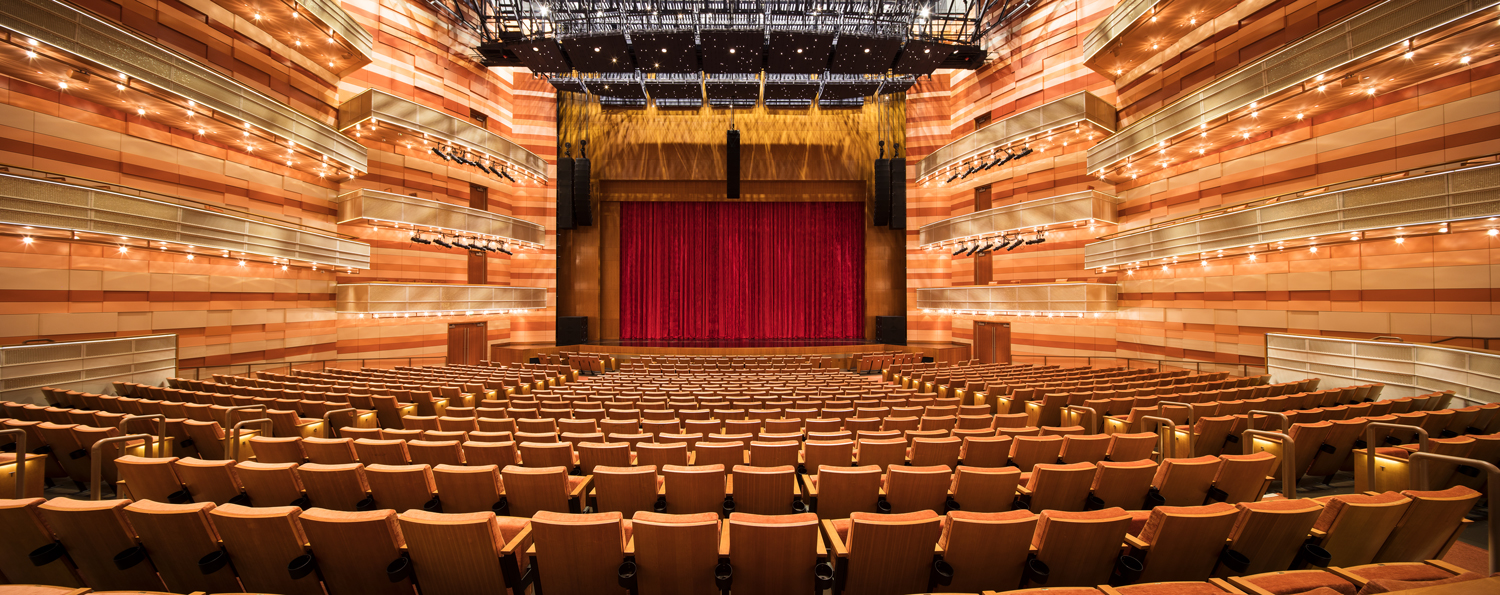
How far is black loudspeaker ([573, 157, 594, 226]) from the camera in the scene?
1717 cm

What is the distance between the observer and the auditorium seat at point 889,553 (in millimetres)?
2238

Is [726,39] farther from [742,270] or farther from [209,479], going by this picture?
[209,479]

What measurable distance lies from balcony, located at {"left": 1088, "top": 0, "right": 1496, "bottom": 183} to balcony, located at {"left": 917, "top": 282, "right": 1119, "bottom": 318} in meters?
3.24

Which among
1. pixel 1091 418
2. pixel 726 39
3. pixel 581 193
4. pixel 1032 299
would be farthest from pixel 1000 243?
pixel 581 193

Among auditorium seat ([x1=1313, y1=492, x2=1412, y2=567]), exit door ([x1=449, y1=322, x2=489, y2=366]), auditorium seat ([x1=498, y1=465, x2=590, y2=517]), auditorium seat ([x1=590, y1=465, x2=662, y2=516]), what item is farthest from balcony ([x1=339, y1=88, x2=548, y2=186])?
auditorium seat ([x1=1313, y1=492, x2=1412, y2=567])

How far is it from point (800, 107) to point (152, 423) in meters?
17.3

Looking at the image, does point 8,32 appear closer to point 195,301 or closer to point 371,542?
point 195,301

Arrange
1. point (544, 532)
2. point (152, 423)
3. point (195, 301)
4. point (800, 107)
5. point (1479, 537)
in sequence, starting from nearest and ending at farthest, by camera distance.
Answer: point (544, 532) < point (1479, 537) < point (152, 423) < point (195, 301) < point (800, 107)

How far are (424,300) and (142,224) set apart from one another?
17.4 feet

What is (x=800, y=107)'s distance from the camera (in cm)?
1828

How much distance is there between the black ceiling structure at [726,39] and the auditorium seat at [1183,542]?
13215 millimetres

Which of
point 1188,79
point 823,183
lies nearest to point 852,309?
point 823,183

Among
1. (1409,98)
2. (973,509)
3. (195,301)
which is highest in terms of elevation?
(1409,98)

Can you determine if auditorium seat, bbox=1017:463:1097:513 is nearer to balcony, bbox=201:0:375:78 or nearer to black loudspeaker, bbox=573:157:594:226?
balcony, bbox=201:0:375:78
